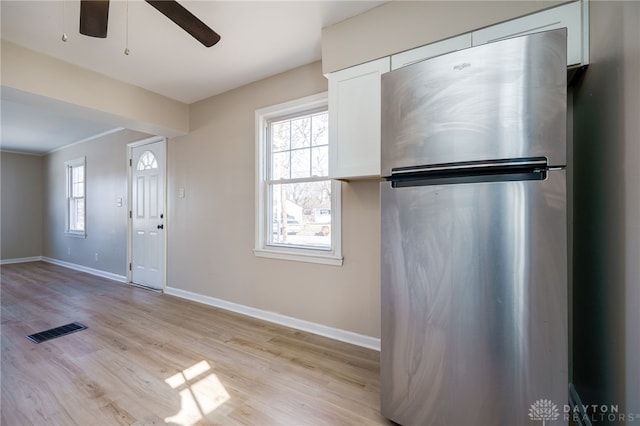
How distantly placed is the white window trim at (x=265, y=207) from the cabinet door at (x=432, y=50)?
2.71ft

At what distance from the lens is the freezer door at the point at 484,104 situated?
1076 mm

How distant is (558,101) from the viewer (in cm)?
107

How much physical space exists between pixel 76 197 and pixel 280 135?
5358 millimetres

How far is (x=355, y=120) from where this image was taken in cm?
196

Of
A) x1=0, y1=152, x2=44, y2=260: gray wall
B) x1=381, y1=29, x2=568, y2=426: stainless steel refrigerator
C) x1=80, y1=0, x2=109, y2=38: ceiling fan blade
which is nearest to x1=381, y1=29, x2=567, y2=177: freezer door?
x1=381, y1=29, x2=568, y2=426: stainless steel refrigerator

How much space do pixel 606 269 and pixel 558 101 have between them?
794 millimetres

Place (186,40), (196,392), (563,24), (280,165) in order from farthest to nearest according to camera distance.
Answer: (280,165) → (186,40) → (196,392) → (563,24)

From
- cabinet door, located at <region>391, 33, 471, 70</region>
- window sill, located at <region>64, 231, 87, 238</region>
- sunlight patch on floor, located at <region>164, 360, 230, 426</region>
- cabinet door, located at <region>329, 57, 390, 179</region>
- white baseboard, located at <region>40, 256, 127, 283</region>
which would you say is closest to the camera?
sunlight patch on floor, located at <region>164, 360, 230, 426</region>

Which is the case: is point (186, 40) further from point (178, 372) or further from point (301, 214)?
point (178, 372)

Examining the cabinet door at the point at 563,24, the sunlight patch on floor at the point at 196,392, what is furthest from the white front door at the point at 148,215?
the cabinet door at the point at 563,24

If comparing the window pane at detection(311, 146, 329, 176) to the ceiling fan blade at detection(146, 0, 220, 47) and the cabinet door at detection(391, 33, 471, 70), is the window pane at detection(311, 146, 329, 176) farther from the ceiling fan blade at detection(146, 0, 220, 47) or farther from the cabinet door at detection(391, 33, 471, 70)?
the ceiling fan blade at detection(146, 0, 220, 47)

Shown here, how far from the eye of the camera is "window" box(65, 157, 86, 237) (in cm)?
539

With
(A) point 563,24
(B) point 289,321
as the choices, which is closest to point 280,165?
(B) point 289,321

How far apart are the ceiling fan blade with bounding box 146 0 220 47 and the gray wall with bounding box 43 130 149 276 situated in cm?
314
